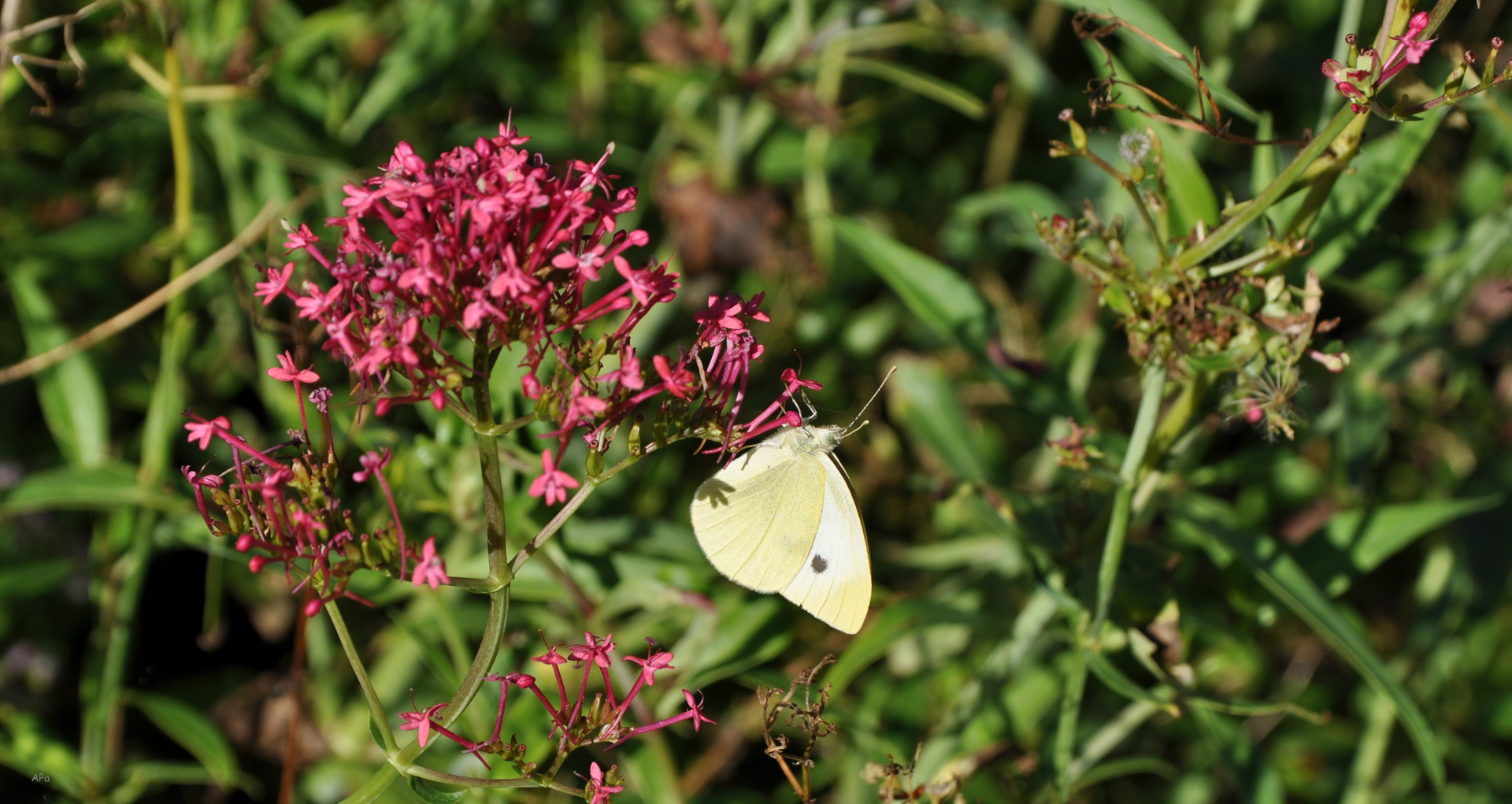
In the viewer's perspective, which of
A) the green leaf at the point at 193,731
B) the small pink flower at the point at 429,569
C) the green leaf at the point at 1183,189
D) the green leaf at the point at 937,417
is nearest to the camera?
the small pink flower at the point at 429,569

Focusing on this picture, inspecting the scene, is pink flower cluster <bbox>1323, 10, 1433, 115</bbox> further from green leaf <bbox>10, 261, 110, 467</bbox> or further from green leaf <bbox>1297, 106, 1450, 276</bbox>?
green leaf <bbox>10, 261, 110, 467</bbox>

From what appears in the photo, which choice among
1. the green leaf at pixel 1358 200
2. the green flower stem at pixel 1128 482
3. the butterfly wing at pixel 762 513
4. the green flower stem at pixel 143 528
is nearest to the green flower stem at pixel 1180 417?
the green flower stem at pixel 1128 482

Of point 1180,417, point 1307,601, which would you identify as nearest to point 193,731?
point 1180,417

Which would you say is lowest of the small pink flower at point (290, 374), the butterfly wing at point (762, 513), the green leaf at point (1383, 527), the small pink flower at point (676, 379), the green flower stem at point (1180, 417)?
the green leaf at point (1383, 527)

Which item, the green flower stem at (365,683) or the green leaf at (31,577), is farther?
the green leaf at (31,577)

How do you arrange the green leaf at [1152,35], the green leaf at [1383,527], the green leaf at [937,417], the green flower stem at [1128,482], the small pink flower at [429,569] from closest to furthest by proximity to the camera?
the small pink flower at [429,569], the green flower stem at [1128,482], the green leaf at [1152,35], the green leaf at [1383,527], the green leaf at [937,417]

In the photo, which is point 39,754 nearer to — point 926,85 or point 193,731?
point 193,731

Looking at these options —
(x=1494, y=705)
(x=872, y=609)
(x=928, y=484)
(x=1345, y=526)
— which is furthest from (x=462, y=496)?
(x=1494, y=705)

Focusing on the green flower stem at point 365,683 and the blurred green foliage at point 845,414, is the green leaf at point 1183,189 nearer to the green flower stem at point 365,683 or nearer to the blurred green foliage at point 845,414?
the blurred green foliage at point 845,414
